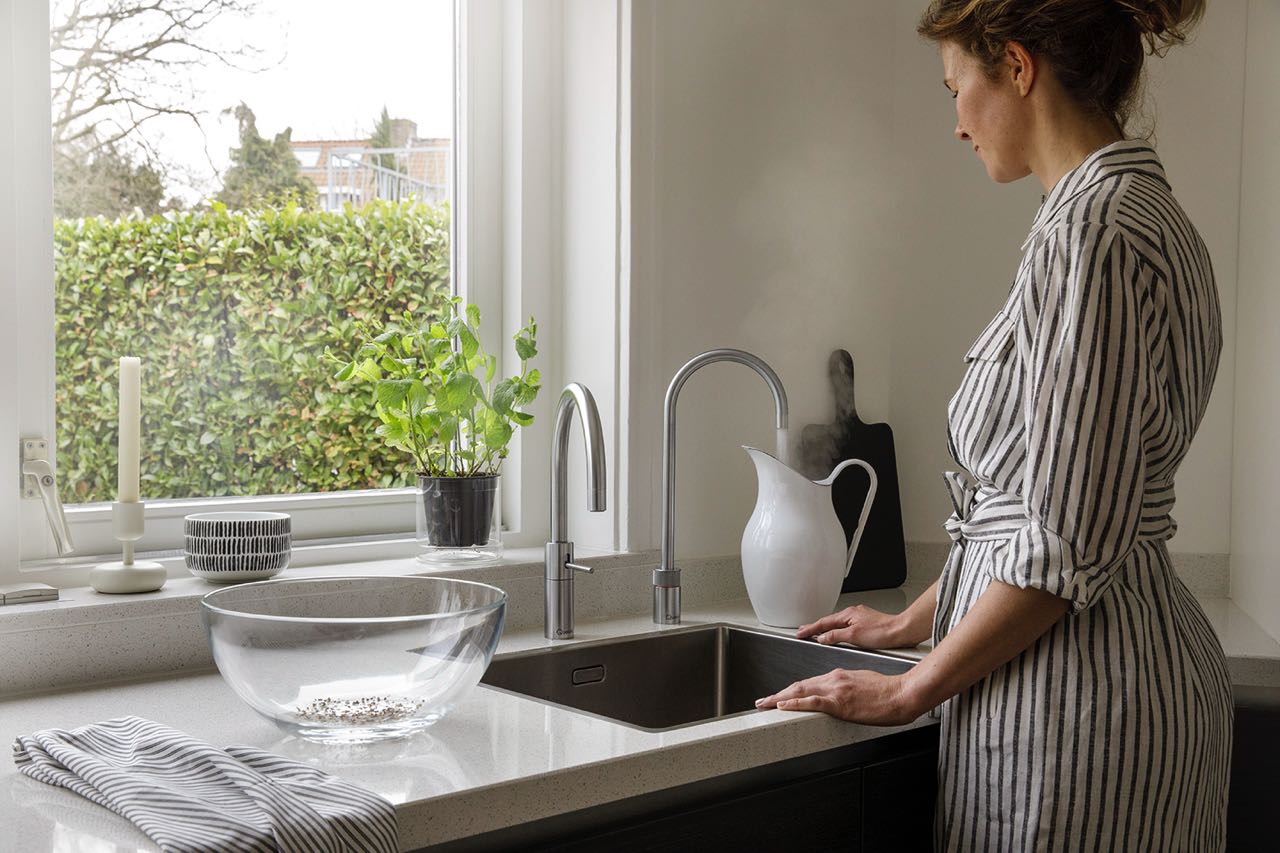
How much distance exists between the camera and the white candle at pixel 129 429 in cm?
154

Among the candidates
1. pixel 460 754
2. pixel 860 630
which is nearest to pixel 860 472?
pixel 860 630

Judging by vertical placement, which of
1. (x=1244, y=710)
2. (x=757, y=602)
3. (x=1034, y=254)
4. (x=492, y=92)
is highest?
(x=492, y=92)

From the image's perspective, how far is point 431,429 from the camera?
1869 mm

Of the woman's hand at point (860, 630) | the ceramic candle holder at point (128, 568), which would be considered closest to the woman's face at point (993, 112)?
the woman's hand at point (860, 630)

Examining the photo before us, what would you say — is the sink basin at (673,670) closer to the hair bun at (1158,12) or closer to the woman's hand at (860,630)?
the woman's hand at (860,630)

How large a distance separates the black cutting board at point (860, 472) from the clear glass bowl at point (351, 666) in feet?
3.59

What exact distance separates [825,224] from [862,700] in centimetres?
115

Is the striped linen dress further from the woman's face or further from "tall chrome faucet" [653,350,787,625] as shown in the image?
"tall chrome faucet" [653,350,787,625]

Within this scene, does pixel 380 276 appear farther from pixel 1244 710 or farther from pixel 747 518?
pixel 1244 710

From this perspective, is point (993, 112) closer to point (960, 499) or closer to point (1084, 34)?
point (1084, 34)

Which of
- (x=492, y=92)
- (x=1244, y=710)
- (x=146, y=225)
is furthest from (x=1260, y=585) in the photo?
(x=146, y=225)

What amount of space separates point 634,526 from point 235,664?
0.89 metres

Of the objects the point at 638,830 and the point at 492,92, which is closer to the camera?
the point at 638,830

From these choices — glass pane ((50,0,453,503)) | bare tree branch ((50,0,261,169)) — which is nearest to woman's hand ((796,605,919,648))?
glass pane ((50,0,453,503))
